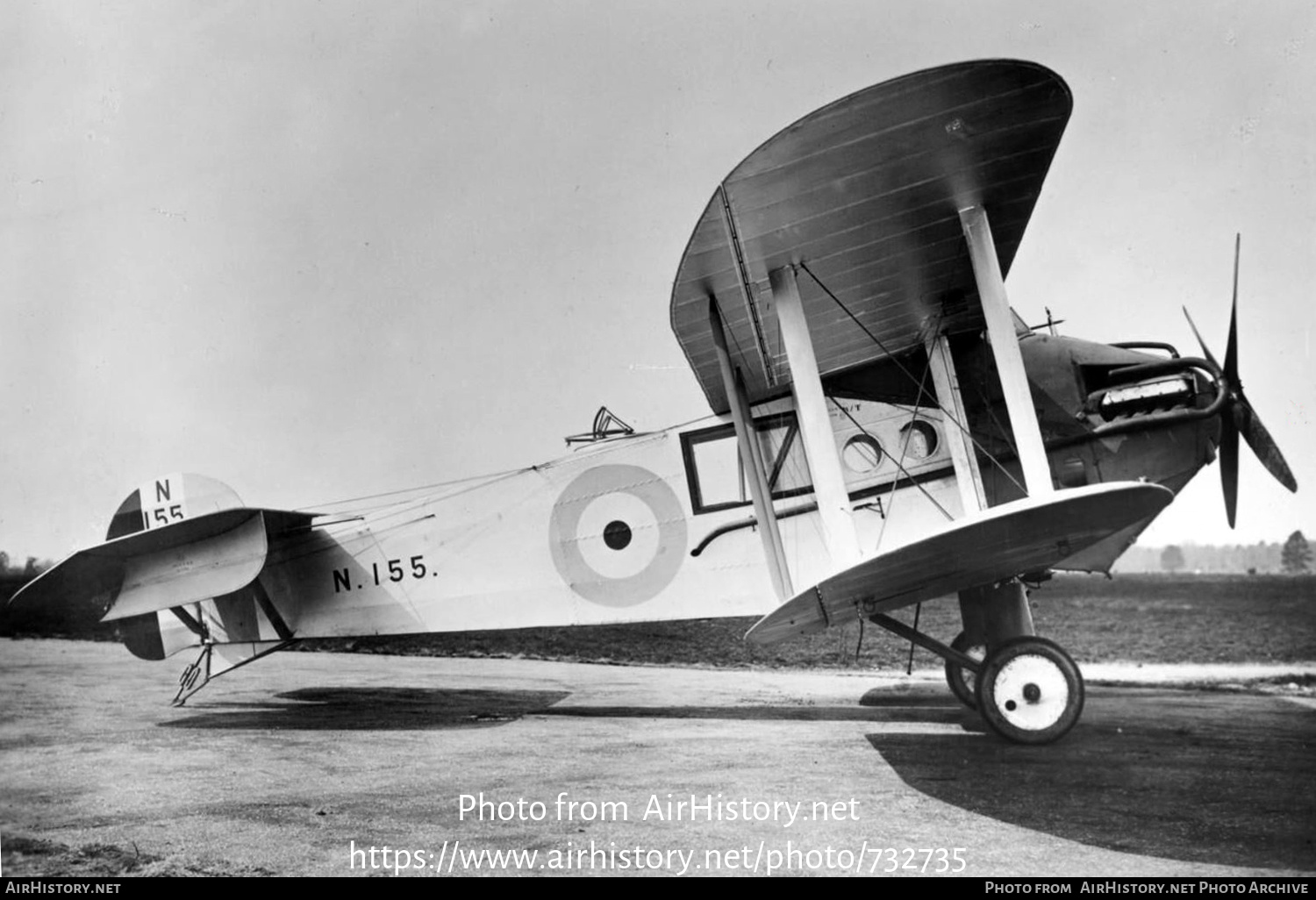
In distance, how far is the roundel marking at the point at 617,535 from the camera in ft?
18.4

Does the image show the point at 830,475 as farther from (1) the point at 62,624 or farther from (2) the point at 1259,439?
(1) the point at 62,624

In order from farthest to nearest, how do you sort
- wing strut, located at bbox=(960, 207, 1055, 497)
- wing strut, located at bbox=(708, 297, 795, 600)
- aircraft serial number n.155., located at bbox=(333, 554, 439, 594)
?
aircraft serial number n.155., located at bbox=(333, 554, 439, 594) → wing strut, located at bbox=(708, 297, 795, 600) → wing strut, located at bbox=(960, 207, 1055, 497)

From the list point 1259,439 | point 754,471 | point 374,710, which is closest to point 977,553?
point 754,471

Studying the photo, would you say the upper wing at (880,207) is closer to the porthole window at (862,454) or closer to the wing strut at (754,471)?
the wing strut at (754,471)

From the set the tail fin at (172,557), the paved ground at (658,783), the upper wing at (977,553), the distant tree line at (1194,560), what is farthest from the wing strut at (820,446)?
the distant tree line at (1194,560)

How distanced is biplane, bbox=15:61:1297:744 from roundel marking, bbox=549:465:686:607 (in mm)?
18

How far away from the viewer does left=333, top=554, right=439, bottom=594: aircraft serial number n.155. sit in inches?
245

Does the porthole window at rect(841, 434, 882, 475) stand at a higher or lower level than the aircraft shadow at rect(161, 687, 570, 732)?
higher

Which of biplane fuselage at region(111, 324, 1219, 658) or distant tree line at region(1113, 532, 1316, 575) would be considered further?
distant tree line at region(1113, 532, 1316, 575)

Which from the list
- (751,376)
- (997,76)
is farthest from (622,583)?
(997,76)

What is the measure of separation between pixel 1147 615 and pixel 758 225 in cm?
1636

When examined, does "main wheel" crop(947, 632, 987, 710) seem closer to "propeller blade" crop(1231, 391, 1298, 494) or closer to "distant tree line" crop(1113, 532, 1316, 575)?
"propeller blade" crop(1231, 391, 1298, 494)

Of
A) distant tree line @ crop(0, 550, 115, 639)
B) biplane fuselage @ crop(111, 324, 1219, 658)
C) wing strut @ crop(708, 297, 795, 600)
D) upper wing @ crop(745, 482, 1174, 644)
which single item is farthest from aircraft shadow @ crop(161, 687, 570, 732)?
distant tree line @ crop(0, 550, 115, 639)

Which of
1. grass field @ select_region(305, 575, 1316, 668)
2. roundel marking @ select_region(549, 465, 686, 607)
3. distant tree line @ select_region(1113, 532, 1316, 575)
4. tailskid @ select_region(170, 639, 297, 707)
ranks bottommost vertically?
distant tree line @ select_region(1113, 532, 1316, 575)
